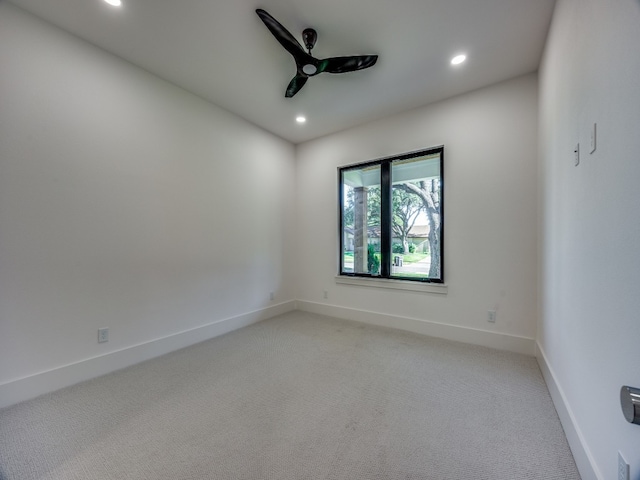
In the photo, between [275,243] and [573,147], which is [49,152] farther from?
[573,147]

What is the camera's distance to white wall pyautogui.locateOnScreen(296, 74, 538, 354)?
262 centimetres

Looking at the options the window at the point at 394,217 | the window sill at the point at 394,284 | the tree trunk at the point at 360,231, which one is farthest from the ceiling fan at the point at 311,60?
the window sill at the point at 394,284

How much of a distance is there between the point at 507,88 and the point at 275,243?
338cm

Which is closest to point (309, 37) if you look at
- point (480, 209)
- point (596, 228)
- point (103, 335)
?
point (596, 228)

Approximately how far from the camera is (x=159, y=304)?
8.67ft

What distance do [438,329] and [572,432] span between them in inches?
65.9

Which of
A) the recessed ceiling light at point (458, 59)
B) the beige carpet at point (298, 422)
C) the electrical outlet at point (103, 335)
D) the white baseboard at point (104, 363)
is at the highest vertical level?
the recessed ceiling light at point (458, 59)

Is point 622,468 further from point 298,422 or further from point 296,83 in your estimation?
point 296,83

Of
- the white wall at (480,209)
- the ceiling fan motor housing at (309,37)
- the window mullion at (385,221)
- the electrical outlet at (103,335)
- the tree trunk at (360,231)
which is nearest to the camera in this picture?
the ceiling fan motor housing at (309,37)

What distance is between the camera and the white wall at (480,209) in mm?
2615

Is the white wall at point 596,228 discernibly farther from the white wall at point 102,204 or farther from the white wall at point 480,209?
the white wall at point 102,204

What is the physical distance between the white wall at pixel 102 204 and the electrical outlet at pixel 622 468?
3.22 meters

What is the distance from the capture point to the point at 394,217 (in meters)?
3.55

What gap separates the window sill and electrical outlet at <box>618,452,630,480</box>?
217cm
